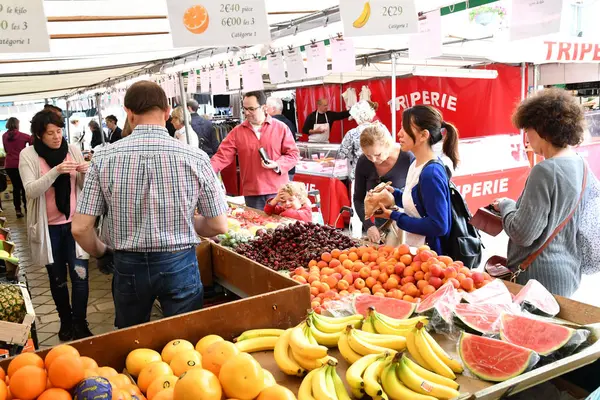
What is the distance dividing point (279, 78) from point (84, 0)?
8.57 feet

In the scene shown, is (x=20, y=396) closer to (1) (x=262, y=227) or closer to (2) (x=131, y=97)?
(2) (x=131, y=97)

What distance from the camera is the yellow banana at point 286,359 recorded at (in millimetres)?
1759

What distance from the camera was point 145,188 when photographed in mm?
2408

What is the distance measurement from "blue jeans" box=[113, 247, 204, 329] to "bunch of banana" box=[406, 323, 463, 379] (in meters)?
1.27

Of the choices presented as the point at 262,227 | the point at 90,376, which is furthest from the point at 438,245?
the point at 90,376

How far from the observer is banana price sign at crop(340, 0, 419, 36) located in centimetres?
339

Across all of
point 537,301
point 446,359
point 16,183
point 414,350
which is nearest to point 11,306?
point 414,350

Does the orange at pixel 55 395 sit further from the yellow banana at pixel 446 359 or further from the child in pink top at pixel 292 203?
the child in pink top at pixel 292 203

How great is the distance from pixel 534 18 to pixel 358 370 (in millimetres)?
2535

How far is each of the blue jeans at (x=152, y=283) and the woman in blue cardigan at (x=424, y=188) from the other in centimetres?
140

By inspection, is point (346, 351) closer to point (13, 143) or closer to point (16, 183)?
point (13, 143)

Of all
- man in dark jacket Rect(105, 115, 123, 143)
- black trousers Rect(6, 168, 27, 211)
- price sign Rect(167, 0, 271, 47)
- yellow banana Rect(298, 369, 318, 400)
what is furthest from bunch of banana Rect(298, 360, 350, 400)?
man in dark jacket Rect(105, 115, 123, 143)

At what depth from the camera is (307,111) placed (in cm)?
1433

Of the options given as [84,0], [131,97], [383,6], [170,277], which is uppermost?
[84,0]
